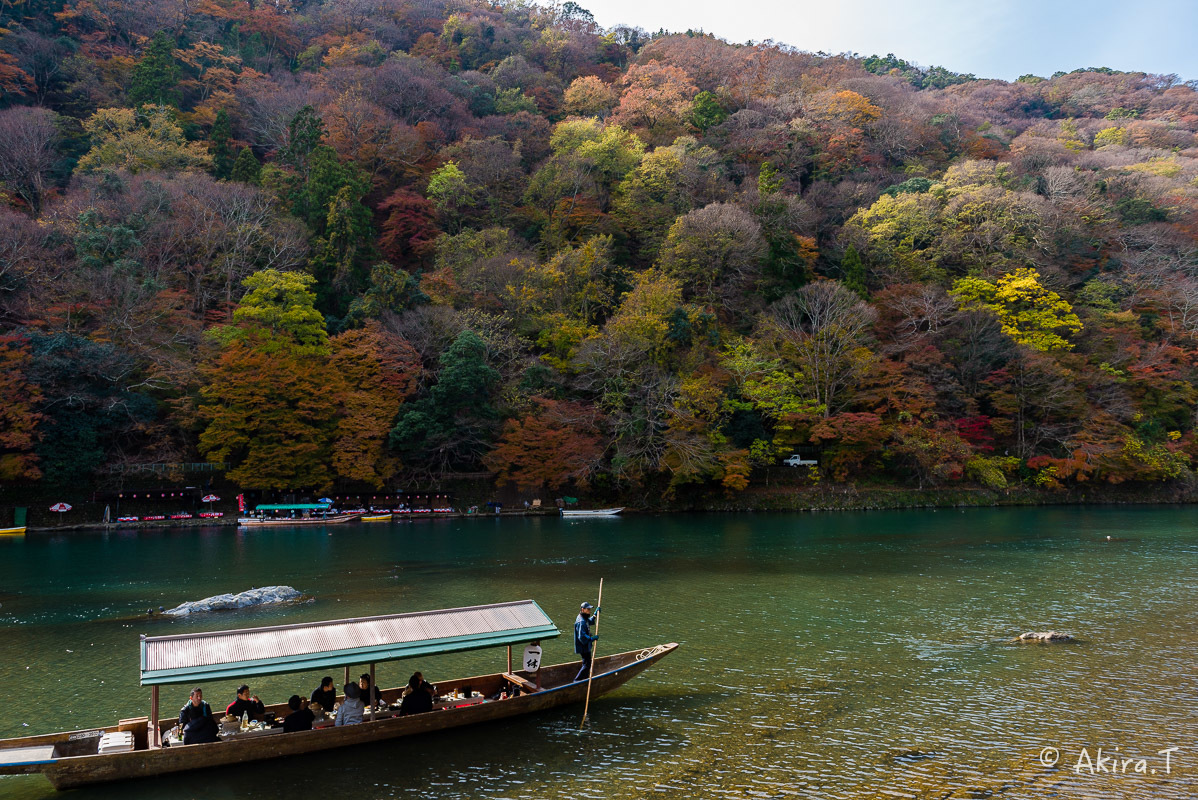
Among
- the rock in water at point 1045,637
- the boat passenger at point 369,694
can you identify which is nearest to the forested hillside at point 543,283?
the rock in water at point 1045,637

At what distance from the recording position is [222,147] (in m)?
60.3

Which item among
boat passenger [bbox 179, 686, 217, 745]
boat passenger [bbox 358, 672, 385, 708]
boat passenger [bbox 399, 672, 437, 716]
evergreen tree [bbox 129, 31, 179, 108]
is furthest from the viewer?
evergreen tree [bbox 129, 31, 179, 108]

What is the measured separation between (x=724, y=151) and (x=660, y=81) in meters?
11.9

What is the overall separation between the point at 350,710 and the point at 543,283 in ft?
143

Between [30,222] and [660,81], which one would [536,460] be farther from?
[660,81]

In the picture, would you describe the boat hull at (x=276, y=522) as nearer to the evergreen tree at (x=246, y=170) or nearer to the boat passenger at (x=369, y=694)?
the evergreen tree at (x=246, y=170)

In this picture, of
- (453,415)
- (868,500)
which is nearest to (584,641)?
(453,415)

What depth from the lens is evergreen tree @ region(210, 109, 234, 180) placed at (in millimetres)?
59688

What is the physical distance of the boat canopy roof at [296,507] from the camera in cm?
4422

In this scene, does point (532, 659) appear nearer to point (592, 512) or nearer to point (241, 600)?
point (241, 600)

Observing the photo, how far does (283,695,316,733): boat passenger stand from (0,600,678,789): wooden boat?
0.23 metres

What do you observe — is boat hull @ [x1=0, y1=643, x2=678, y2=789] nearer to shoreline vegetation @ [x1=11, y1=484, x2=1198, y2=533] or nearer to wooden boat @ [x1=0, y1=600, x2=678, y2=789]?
wooden boat @ [x1=0, y1=600, x2=678, y2=789]

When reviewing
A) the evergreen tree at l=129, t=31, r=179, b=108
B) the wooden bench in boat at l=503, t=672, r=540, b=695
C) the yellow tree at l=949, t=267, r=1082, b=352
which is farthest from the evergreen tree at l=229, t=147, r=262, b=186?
the wooden bench in boat at l=503, t=672, r=540, b=695

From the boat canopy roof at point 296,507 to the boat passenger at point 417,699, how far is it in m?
34.9
